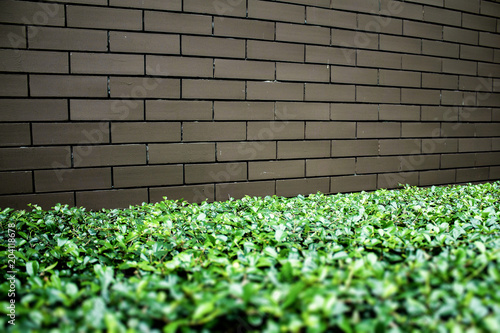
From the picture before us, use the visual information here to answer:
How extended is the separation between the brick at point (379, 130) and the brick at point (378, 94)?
29 centimetres

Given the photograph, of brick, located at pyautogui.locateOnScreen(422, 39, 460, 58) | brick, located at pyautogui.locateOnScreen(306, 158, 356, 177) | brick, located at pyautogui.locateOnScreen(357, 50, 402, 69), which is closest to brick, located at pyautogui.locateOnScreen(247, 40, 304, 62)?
brick, located at pyautogui.locateOnScreen(357, 50, 402, 69)

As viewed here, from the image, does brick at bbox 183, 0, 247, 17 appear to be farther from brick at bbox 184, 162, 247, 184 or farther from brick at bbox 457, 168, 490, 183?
brick at bbox 457, 168, 490, 183

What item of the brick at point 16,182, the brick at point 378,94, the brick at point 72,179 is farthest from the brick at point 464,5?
the brick at point 16,182

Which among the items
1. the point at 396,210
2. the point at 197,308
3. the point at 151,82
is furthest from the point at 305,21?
the point at 197,308

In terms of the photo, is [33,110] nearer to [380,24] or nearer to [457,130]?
[380,24]

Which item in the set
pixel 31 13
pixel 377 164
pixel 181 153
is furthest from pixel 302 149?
pixel 31 13

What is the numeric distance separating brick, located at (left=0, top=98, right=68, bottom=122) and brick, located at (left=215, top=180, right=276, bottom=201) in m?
1.62

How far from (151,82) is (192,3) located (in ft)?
2.90

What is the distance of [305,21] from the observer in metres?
3.86

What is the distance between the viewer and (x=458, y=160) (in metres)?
4.82

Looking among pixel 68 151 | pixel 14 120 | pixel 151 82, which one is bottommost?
pixel 68 151

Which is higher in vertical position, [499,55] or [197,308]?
[499,55]

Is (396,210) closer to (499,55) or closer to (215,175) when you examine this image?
(215,175)

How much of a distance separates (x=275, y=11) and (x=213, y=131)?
1.45 m
